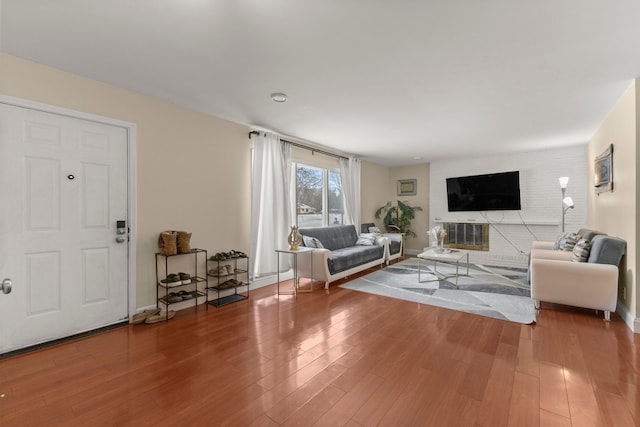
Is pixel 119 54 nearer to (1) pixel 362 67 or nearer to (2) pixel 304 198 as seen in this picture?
(1) pixel 362 67

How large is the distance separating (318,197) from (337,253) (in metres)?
1.47

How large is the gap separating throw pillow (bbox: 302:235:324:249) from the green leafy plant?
10.7 ft

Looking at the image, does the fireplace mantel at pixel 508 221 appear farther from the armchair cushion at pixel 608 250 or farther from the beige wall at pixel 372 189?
the armchair cushion at pixel 608 250

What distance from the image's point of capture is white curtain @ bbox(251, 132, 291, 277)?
4.23 metres

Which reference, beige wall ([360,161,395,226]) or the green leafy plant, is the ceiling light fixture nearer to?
beige wall ([360,161,395,226])

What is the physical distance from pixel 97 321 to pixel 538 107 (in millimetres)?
5413

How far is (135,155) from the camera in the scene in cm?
309

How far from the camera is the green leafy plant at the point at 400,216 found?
7.46 metres

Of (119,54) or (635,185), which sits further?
(635,185)

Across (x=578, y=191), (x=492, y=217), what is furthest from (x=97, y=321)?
(x=578, y=191)

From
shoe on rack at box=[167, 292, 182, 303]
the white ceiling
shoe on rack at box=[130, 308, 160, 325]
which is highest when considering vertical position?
the white ceiling

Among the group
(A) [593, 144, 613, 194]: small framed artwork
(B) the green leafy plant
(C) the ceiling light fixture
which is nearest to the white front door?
(C) the ceiling light fixture

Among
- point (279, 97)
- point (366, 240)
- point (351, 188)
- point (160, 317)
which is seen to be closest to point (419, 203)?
point (351, 188)

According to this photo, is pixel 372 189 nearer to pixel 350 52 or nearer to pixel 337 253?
pixel 337 253
